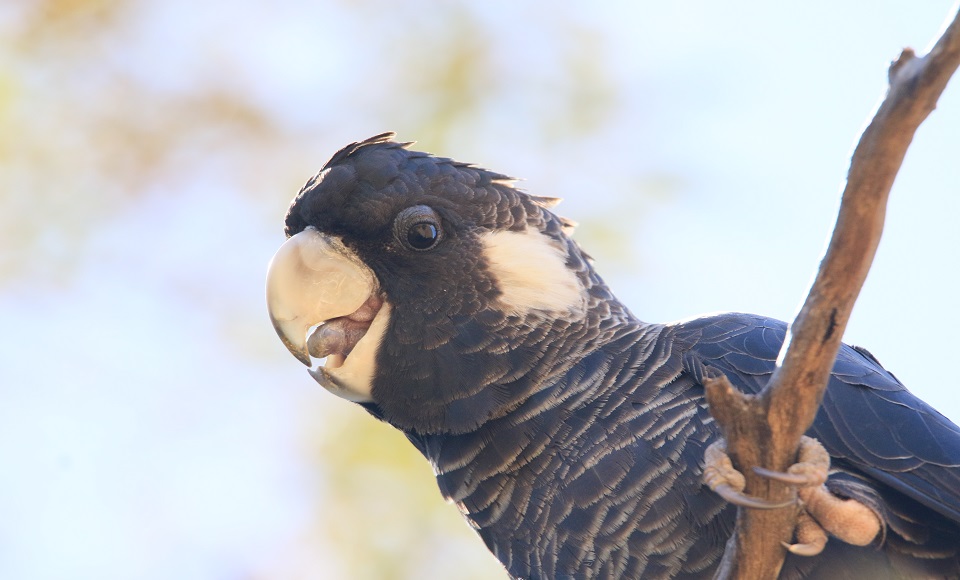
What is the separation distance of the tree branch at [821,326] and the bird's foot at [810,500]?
0.11 ft

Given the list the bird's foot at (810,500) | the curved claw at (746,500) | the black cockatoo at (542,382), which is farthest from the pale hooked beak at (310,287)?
the curved claw at (746,500)

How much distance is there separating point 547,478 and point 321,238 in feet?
5.14

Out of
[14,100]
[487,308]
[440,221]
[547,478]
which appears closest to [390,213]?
[440,221]

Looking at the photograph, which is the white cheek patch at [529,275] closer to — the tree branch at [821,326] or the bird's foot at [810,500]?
the bird's foot at [810,500]

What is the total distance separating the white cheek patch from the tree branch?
1754 millimetres

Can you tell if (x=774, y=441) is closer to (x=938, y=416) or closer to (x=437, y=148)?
(x=938, y=416)

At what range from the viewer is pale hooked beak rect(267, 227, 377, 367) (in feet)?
15.7

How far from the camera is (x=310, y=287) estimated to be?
478 centimetres

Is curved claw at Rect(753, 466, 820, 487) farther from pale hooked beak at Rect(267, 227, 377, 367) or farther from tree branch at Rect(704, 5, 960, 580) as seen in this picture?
pale hooked beak at Rect(267, 227, 377, 367)

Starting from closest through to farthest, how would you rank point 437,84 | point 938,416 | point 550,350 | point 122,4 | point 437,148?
point 938,416 → point 550,350 → point 437,148 → point 437,84 → point 122,4

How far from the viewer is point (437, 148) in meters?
10.5

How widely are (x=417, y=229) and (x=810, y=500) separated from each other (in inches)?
86.2

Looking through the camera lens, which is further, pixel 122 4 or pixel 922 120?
pixel 122 4

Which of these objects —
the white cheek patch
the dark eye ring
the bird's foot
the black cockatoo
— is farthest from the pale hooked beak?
the bird's foot
